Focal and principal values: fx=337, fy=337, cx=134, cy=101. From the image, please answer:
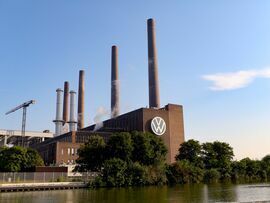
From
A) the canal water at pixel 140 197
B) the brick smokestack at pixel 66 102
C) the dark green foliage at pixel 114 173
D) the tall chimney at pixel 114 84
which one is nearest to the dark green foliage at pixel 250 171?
the dark green foliage at pixel 114 173

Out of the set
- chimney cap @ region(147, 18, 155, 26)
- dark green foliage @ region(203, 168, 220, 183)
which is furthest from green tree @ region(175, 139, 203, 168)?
chimney cap @ region(147, 18, 155, 26)

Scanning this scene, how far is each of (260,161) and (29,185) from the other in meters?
79.0

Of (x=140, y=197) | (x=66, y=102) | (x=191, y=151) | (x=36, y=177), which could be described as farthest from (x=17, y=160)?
(x=66, y=102)

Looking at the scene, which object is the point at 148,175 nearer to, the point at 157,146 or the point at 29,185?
the point at 157,146

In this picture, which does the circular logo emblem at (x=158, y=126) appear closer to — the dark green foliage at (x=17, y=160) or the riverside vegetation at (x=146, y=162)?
the riverside vegetation at (x=146, y=162)

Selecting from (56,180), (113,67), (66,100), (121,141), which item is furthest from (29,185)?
(66,100)

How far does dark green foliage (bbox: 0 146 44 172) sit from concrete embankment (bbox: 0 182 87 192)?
13.0 m

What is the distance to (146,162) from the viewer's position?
75500mm

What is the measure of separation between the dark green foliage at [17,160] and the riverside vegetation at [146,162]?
10583 millimetres

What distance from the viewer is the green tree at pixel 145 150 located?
2945 inches

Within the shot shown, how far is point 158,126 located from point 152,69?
19.3 m

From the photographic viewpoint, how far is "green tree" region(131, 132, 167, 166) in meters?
74.8

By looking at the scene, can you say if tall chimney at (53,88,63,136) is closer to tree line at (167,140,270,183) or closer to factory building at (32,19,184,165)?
factory building at (32,19,184,165)

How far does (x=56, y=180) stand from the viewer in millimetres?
68312
